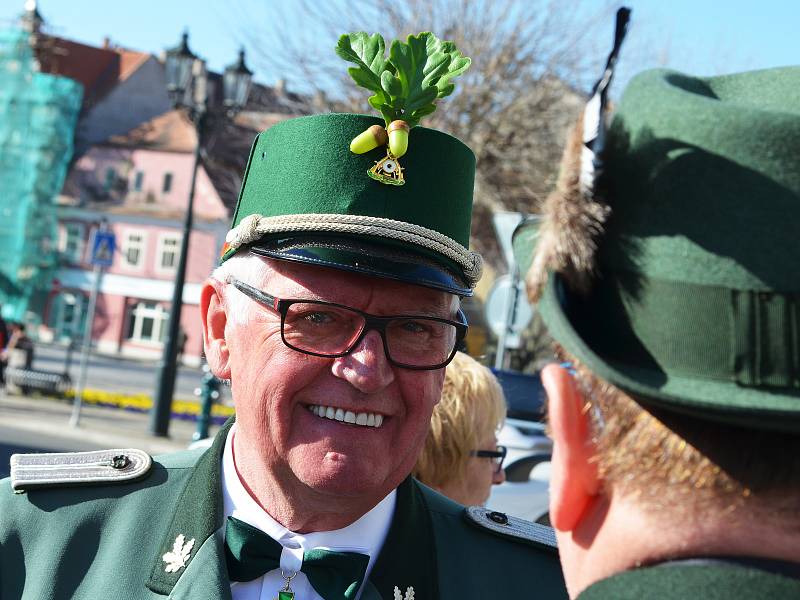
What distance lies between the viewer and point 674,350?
1.18 meters

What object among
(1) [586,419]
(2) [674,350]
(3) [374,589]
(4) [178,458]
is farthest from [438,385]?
(2) [674,350]

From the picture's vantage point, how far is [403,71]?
210 centimetres

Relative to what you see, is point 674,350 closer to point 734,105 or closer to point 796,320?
point 796,320

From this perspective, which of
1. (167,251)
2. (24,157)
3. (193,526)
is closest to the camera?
(193,526)

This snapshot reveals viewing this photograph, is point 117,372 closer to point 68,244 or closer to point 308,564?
point 68,244

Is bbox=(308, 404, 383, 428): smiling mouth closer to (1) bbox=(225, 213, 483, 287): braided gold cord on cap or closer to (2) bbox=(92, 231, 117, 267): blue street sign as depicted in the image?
(1) bbox=(225, 213, 483, 287): braided gold cord on cap

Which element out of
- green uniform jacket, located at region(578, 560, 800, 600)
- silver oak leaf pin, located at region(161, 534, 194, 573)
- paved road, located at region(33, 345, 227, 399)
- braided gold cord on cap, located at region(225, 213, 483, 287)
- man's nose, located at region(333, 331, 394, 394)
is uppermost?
braided gold cord on cap, located at region(225, 213, 483, 287)

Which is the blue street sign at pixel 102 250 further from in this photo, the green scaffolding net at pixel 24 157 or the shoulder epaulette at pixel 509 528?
the green scaffolding net at pixel 24 157

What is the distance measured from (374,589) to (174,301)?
12.7 meters

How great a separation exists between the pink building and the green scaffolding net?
181cm

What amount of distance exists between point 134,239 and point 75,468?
40.9 metres

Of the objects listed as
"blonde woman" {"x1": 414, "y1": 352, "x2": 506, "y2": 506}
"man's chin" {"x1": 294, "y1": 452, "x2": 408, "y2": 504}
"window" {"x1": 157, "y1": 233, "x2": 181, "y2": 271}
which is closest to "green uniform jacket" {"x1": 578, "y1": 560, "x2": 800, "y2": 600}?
"man's chin" {"x1": 294, "y1": 452, "x2": 408, "y2": 504}

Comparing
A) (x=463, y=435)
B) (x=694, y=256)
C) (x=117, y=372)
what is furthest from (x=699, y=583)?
(x=117, y=372)

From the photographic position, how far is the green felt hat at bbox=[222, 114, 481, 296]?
2131mm
